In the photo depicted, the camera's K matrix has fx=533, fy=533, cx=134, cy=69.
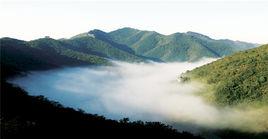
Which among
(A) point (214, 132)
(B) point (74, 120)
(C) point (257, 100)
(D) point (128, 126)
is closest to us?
(B) point (74, 120)

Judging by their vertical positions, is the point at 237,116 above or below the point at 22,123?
above

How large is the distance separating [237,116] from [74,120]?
110 meters

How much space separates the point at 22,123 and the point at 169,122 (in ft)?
408

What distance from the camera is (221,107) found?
18962cm

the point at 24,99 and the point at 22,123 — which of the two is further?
the point at 24,99

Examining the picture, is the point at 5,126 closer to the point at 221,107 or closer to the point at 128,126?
the point at 128,126

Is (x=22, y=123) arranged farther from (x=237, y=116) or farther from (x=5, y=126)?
(x=237, y=116)

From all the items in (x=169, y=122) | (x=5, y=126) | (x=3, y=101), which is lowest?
(x=5, y=126)

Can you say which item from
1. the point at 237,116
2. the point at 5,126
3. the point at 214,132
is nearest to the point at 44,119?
the point at 5,126

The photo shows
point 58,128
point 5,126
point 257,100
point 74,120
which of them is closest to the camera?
point 5,126

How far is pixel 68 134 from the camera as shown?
222 feet

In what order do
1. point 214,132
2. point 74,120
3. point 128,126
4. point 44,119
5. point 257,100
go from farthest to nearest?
point 257,100 < point 214,132 < point 128,126 < point 74,120 < point 44,119

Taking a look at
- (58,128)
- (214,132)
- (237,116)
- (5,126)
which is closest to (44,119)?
(58,128)

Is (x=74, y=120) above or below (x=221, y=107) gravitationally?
below
